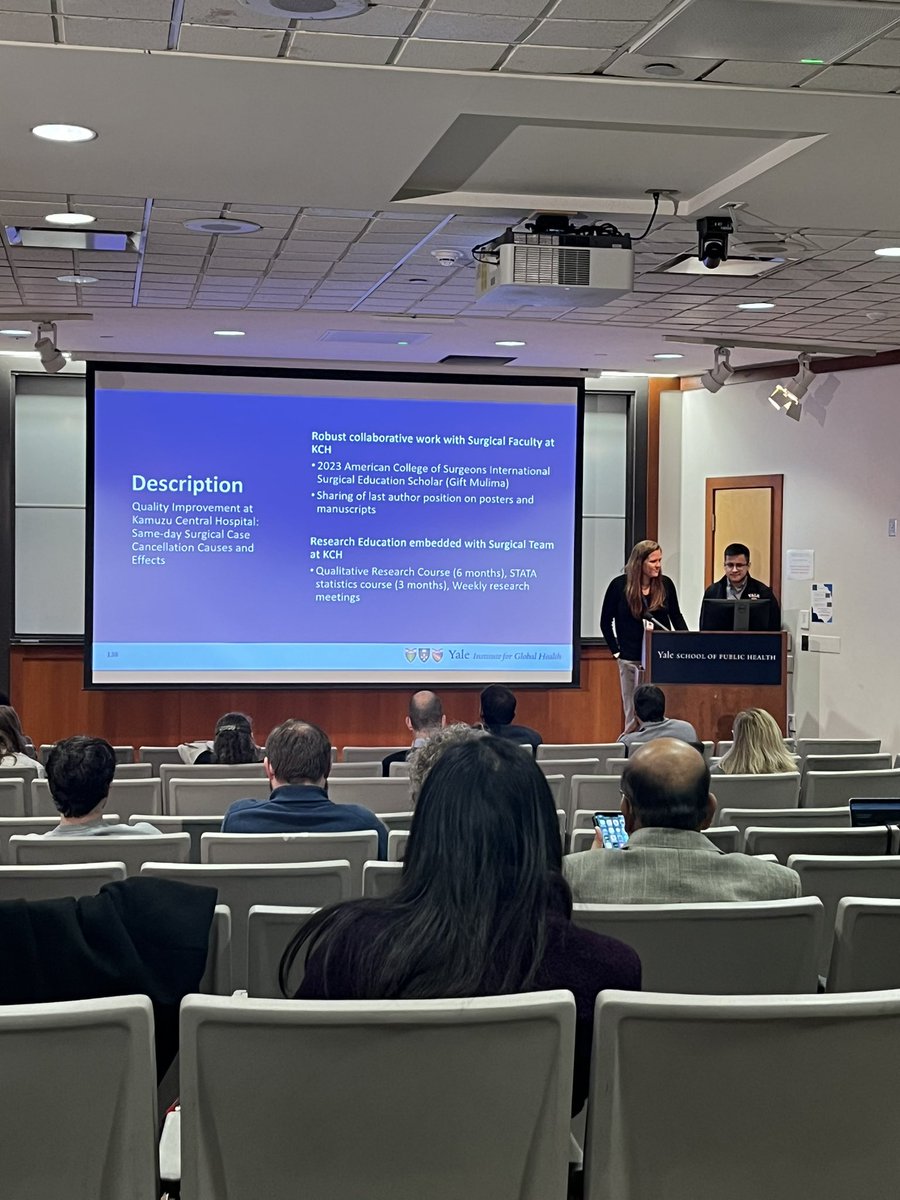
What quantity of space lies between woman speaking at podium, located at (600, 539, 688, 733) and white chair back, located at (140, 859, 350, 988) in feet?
22.3

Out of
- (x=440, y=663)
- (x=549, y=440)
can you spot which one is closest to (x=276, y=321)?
(x=549, y=440)

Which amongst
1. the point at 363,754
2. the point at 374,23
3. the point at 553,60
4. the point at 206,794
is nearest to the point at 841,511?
the point at 363,754

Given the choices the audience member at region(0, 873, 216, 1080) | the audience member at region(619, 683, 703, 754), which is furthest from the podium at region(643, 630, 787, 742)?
the audience member at region(0, 873, 216, 1080)

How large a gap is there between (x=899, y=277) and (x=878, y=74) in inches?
131

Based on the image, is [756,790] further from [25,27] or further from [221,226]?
[25,27]

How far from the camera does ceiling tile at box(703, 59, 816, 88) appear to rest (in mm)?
4062

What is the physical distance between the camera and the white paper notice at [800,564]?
35.9ft

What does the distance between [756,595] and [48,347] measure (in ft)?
18.3

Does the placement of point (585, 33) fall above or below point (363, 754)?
above

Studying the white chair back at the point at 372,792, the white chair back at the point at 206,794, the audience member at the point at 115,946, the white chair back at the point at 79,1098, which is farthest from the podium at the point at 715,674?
the white chair back at the point at 79,1098

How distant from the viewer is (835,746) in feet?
23.8

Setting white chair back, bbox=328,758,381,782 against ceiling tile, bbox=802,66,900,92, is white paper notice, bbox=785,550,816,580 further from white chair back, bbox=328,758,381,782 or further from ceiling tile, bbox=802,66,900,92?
ceiling tile, bbox=802,66,900,92

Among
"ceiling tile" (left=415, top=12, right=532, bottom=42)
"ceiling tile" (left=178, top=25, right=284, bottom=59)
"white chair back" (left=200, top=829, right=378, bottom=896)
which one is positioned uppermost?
"ceiling tile" (left=178, top=25, right=284, bottom=59)

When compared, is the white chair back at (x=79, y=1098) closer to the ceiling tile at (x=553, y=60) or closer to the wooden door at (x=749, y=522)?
the ceiling tile at (x=553, y=60)
